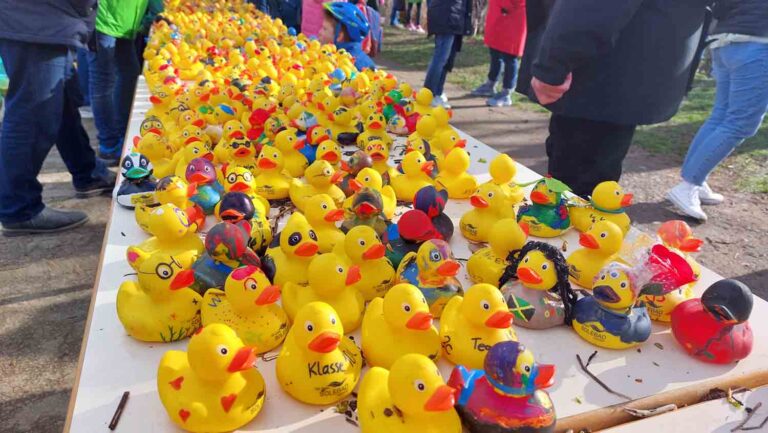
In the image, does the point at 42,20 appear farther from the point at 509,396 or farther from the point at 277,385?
the point at 509,396

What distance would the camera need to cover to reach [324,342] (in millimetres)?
960

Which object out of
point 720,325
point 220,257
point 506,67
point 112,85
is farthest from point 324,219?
point 506,67

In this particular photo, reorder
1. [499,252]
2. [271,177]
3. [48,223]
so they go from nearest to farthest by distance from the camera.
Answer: [499,252]
[271,177]
[48,223]

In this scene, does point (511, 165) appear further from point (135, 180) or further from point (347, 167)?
point (135, 180)

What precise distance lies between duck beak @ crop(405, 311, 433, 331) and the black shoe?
99.8 inches

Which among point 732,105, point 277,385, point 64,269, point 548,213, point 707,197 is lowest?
point 64,269

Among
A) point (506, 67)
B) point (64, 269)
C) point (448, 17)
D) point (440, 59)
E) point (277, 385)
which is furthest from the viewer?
point (506, 67)

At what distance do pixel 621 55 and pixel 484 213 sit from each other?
68cm

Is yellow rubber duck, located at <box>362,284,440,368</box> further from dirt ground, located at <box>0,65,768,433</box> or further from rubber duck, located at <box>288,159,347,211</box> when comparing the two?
dirt ground, located at <box>0,65,768,433</box>

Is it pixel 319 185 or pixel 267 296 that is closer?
pixel 267 296

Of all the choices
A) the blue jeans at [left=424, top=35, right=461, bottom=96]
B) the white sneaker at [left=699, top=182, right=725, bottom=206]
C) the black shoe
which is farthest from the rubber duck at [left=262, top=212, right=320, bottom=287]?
the blue jeans at [left=424, top=35, right=461, bottom=96]

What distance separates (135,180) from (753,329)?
1817 millimetres

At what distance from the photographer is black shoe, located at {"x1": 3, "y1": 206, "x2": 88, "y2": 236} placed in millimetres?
2770

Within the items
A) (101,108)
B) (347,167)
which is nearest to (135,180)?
(347,167)
